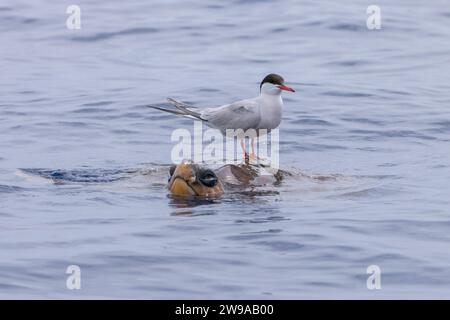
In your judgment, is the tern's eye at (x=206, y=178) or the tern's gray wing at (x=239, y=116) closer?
the tern's eye at (x=206, y=178)

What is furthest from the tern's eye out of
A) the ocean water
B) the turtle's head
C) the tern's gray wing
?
the tern's gray wing

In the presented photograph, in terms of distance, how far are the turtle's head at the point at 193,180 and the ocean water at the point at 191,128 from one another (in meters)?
0.20

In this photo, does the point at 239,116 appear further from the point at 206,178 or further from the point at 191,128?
the point at 191,128

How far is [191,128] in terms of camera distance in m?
18.7

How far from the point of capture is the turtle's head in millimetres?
13516

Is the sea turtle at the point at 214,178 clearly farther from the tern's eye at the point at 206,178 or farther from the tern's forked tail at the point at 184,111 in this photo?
the tern's forked tail at the point at 184,111

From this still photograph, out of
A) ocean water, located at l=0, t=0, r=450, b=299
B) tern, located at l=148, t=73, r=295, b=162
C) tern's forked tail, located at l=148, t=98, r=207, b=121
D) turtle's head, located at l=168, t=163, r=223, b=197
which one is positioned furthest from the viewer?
tern's forked tail, located at l=148, t=98, r=207, b=121

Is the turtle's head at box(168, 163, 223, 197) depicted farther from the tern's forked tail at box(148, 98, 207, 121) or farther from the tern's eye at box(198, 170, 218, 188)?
the tern's forked tail at box(148, 98, 207, 121)

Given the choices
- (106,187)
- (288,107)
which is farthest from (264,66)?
(106,187)

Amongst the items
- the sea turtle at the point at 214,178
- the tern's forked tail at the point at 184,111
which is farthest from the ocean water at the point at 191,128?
the tern's forked tail at the point at 184,111

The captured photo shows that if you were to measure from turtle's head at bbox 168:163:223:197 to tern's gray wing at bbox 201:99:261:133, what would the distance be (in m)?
1.72

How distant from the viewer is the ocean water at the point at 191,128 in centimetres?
1132

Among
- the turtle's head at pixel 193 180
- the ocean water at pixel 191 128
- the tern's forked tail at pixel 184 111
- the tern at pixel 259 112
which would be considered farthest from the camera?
the tern's forked tail at pixel 184 111

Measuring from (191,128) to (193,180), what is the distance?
5.24 meters
